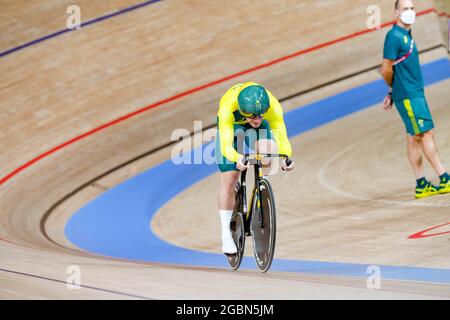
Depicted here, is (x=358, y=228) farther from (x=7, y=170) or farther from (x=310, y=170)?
(x=7, y=170)

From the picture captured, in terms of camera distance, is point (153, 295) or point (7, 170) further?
point (7, 170)

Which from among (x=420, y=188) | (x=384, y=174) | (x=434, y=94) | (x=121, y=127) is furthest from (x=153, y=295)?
(x=434, y=94)

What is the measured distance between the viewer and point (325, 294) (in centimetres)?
378

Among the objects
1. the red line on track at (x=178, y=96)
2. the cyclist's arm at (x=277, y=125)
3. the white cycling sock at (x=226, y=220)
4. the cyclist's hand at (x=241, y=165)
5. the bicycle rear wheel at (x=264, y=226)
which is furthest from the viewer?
the red line on track at (x=178, y=96)

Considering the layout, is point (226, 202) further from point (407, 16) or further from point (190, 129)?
point (190, 129)

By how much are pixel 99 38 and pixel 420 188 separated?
4.38 meters

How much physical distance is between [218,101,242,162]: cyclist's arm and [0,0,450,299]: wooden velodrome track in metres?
0.60

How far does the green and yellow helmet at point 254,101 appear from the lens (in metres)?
4.43

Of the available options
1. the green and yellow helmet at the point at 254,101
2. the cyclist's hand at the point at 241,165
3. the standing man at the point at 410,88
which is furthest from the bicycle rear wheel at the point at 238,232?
the standing man at the point at 410,88

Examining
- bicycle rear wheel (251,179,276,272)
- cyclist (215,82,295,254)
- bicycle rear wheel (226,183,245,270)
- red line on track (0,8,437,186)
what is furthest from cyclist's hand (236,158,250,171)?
red line on track (0,8,437,186)

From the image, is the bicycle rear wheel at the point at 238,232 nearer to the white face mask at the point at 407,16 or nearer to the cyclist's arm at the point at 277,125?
the cyclist's arm at the point at 277,125

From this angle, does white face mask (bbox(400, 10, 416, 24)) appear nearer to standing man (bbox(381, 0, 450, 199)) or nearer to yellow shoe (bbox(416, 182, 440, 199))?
standing man (bbox(381, 0, 450, 199))

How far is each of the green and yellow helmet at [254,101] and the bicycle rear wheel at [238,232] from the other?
63 cm

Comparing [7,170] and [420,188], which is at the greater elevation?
[7,170]
